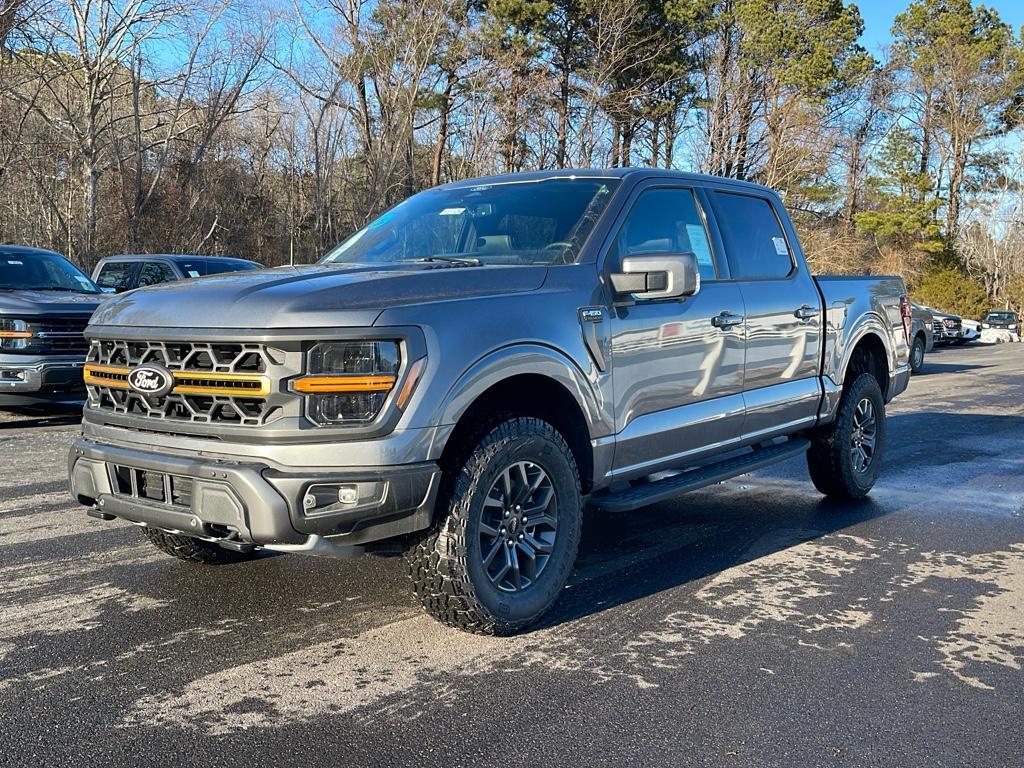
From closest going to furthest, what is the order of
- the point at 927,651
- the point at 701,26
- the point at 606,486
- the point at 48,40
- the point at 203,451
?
the point at 203,451
the point at 927,651
the point at 606,486
the point at 48,40
the point at 701,26

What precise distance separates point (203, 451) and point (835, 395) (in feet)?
14.3

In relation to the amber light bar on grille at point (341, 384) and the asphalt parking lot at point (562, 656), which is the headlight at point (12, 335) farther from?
the amber light bar on grille at point (341, 384)

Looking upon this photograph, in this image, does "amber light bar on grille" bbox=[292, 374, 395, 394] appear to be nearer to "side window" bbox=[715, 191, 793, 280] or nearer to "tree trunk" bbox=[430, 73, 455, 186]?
"side window" bbox=[715, 191, 793, 280]

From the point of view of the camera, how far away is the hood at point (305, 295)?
356 centimetres

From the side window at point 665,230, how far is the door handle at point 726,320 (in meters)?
0.23

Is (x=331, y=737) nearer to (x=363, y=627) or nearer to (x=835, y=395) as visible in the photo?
(x=363, y=627)

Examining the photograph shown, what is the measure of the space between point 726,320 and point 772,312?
0.60m

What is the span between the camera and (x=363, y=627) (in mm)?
4145

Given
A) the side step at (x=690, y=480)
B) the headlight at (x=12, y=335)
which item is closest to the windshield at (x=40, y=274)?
the headlight at (x=12, y=335)

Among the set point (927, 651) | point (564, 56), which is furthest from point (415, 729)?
point (564, 56)

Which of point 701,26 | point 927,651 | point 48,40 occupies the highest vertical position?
point 701,26

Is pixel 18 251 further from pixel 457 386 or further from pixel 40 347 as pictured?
pixel 457 386

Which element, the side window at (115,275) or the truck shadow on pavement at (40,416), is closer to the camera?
the truck shadow on pavement at (40,416)

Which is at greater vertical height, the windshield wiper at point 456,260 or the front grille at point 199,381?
the windshield wiper at point 456,260
